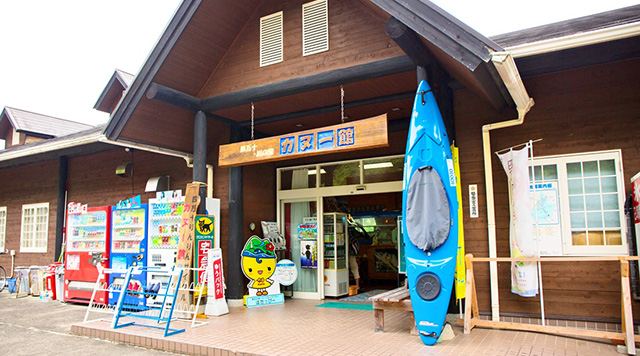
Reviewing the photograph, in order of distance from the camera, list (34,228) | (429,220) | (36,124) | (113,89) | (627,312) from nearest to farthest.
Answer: (627,312), (429,220), (113,89), (34,228), (36,124)

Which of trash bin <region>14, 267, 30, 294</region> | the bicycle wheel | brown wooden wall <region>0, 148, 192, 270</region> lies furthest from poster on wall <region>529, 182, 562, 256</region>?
the bicycle wheel

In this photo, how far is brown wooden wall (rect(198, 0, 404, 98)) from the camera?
6.23m

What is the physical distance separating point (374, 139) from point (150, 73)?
3708 millimetres

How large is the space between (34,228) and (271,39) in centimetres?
918

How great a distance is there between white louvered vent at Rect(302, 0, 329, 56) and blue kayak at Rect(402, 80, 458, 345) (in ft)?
6.26

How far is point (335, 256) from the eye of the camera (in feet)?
29.2

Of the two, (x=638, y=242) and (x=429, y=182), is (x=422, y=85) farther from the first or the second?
(x=638, y=242)

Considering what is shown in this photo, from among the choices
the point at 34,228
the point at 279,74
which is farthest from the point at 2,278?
the point at 279,74

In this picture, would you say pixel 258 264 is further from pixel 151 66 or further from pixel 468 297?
pixel 468 297

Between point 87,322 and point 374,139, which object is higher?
point 374,139

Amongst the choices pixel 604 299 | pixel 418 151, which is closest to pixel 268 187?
pixel 418 151

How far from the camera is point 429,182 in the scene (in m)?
5.21

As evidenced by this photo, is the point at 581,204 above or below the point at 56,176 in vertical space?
below

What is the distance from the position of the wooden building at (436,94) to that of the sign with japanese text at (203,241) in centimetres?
77
